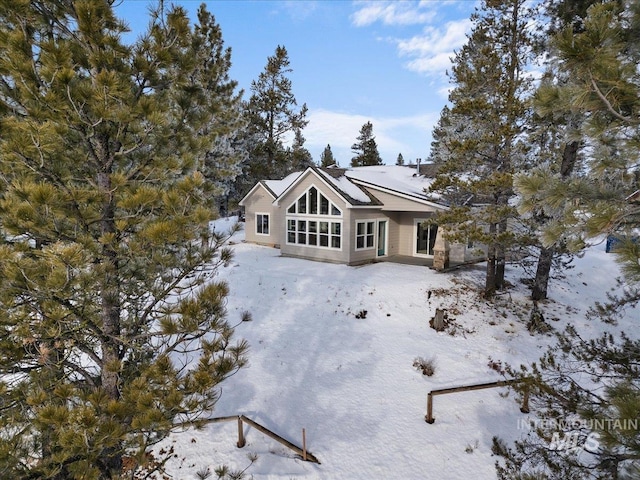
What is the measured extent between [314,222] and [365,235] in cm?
283

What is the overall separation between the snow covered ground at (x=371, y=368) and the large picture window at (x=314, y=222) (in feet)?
6.39

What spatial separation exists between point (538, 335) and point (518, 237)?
327 centimetres

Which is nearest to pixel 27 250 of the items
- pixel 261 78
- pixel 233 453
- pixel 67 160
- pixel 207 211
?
pixel 67 160

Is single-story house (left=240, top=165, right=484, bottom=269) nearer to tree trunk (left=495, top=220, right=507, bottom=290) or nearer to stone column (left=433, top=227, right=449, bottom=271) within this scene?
stone column (left=433, top=227, right=449, bottom=271)

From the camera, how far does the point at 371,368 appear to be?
9812 mm

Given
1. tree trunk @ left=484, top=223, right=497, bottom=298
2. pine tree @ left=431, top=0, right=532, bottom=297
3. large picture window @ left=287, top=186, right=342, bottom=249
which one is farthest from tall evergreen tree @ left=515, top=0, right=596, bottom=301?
large picture window @ left=287, top=186, right=342, bottom=249

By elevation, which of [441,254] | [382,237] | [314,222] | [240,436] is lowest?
[240,436]

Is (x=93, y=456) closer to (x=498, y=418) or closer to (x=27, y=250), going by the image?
(x=27, y=250)

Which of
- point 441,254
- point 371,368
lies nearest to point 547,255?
point 441,254

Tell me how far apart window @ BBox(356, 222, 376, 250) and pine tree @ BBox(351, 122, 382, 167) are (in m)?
30.2

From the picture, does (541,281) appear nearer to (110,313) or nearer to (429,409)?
(429,409)

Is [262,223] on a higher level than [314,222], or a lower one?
lower

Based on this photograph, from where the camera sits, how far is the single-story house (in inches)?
670

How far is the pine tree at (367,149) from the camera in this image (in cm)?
4684
